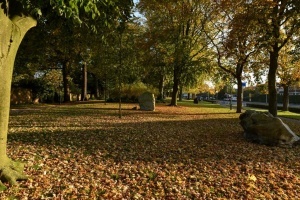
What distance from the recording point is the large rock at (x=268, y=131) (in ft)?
30.8

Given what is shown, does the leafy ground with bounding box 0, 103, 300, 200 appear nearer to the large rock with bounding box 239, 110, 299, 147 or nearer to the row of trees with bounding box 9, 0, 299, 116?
the large rock with bounding box 239, 110, 299, 147

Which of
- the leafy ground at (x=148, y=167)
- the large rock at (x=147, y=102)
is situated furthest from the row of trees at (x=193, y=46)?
the leafy ground at (x=148, y=167)

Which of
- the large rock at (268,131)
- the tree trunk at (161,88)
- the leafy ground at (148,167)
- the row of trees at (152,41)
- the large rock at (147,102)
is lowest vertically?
the leafy ground at (148,167)

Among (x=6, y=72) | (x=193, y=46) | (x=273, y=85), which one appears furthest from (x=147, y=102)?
(x=6, y=72)

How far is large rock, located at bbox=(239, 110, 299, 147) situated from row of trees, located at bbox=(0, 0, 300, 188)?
5986mm

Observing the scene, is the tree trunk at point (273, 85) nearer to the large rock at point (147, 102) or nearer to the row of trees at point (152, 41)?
the row of trees at point (152, 41)

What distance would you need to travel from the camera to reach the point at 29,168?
6.09 m

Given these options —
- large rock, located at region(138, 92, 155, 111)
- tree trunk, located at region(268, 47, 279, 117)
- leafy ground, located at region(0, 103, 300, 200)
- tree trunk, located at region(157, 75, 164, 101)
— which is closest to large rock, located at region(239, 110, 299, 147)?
leafy ground, located at region(0, 103, 300, 200)

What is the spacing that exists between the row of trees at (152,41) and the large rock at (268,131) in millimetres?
5986

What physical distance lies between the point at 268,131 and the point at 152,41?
62.8 feet

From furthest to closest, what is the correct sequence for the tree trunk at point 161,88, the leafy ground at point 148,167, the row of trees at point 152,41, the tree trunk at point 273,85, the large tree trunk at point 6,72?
the tree trunk at point 161,88
the tree trunk at point 273,85
the row of trees at point 152,41
the leafy ground at point 148,167
the large tree trunk at point 6,72

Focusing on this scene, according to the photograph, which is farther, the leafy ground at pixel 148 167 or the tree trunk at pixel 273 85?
the tree trunk at pixel 273 85

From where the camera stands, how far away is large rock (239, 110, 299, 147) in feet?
30.8

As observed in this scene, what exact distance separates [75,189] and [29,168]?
1.52 metres
